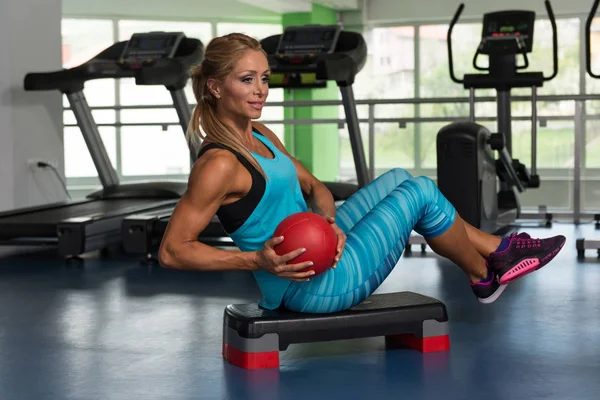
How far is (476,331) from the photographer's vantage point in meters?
3.13

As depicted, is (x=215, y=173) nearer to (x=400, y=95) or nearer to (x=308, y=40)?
(x=308, y=40)

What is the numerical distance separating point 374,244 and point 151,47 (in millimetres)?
3986

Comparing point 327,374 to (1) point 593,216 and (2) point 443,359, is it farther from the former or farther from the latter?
(1) point 593,216

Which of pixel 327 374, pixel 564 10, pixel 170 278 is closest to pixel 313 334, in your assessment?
pixel 327 374

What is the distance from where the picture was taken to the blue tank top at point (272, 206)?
2520 mm

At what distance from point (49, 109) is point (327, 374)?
4772 millimetres

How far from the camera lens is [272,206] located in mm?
2537

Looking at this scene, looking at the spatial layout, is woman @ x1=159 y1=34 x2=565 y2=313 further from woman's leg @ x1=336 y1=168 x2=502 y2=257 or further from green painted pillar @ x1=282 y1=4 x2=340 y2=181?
green painted pillar @ x1=282 y1=4 x2=340 y2=181

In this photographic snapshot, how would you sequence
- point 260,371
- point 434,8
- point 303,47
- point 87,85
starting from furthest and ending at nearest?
1. point 87,85
2. point 434,8
3. point 303,47
4. point 260,371

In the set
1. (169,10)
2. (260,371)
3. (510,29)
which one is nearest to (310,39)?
(510,29)

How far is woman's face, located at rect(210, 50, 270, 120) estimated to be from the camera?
2.50m

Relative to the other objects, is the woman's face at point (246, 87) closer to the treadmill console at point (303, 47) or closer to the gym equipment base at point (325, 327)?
the gym equipment base at point (325, 327)

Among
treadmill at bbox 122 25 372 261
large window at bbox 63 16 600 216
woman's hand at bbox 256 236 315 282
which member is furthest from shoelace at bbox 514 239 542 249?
large window at bbox 63 16 600 216

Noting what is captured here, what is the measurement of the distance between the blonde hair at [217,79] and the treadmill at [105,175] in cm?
251
